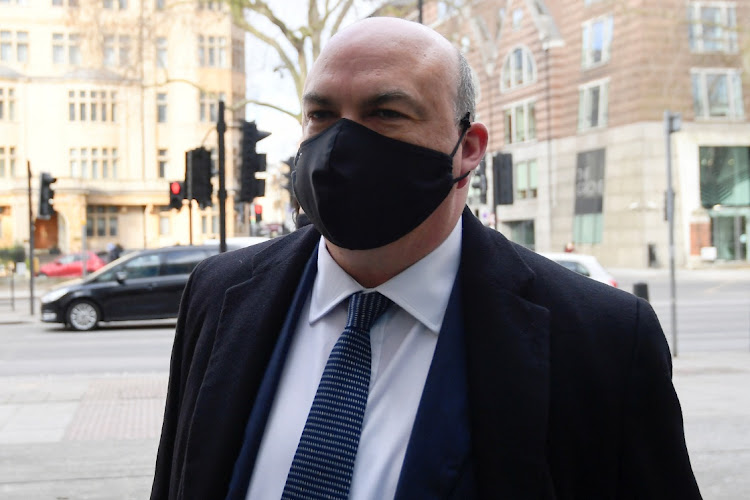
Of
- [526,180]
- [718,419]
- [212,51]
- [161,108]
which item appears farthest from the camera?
[161,108]

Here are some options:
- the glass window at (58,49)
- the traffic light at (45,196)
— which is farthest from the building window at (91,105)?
the traffic light at (45,196)

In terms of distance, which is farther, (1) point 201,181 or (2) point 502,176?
(2) point 502,176

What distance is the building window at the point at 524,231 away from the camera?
5062 cm

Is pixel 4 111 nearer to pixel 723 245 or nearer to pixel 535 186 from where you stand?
pixel 535 186

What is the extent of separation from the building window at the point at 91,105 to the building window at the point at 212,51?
20.6 ft

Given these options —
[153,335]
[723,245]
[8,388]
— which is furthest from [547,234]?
[8,388]

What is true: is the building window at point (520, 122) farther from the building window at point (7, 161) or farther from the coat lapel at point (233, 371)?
the coat lapel at point (233, 371)

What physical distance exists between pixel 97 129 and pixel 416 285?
5976 cm

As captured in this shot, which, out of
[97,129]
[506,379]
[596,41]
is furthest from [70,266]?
[506,379]

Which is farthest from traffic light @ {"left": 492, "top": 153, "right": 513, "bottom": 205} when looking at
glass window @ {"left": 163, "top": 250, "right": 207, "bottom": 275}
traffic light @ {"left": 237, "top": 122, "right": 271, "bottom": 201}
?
traffic light @ {"left": 237, "top": 122, "right": 271, "bottom": 201}

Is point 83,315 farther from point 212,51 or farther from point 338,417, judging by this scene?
point 212,51

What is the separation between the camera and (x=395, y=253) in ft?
6.46

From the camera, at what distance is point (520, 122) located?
165ft

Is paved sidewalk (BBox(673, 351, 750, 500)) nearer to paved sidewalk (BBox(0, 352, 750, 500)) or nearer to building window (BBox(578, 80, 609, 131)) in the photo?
paved sidewalk (BBox(0, 352, 750, 500))
